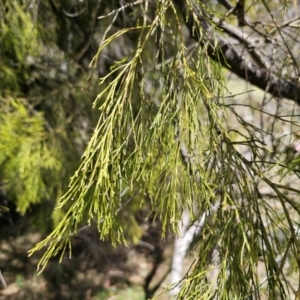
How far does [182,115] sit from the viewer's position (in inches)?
57.3

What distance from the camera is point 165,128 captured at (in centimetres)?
150

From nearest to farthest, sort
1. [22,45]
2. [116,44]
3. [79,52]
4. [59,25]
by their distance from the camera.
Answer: [22,45], [59,25], [79,52], [116,44]

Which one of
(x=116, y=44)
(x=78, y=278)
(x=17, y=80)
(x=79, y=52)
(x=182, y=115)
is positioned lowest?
(x=78, y=278)

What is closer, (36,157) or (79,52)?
(36,157)

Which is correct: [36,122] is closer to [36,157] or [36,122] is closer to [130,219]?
[36,157]

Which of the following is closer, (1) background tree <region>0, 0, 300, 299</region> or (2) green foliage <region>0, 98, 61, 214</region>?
(1) background tree <region>0, 0, 300, 299</region>

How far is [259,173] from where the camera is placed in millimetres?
1439

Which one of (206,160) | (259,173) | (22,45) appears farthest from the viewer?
(22,45)

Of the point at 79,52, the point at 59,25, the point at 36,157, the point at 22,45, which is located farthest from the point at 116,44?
the point at 36,157

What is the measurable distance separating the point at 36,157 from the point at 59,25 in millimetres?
1171

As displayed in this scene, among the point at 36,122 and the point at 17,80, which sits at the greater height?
the point at 17,80

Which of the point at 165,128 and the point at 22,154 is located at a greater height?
the point at 165,128

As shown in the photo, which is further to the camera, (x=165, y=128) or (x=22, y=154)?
(x=22, y=154)

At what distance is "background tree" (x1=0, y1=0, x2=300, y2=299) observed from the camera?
1402 millimetres
